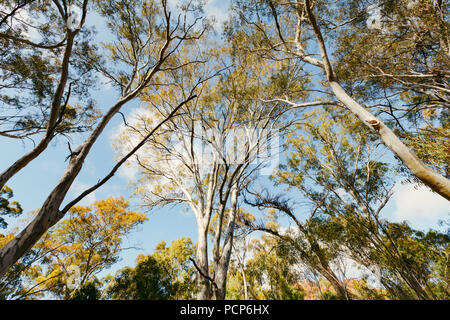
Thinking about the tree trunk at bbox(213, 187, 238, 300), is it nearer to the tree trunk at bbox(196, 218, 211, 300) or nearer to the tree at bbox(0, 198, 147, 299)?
the tree trunk at bbox(196, 218, 211, 300)

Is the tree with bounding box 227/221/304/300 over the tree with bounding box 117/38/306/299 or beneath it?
beneath

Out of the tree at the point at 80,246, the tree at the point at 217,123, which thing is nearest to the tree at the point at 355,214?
the tree at the point at 217,123

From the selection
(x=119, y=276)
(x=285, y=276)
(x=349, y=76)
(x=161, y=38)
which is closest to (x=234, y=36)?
(x=161, y=38)

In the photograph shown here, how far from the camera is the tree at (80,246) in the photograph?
9.13m

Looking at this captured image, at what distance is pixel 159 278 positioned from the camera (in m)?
8.48

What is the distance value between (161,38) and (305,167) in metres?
7.34

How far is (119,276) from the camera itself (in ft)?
31.6

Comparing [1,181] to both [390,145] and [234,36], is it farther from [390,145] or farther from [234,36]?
[234,36]

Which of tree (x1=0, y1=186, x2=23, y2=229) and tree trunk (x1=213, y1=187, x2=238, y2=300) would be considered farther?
tree (x1=0, y1=186, x2=23, y2=229)

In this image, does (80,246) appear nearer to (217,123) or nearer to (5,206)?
(5,206)

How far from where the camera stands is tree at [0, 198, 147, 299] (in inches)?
360

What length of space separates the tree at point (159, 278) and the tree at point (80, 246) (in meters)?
1.63

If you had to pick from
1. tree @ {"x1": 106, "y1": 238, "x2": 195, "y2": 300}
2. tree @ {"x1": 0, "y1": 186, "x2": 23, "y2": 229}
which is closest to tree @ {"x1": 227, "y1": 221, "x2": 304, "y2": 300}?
tree @ {"x1": 106, "y1": 238, "x2": 195, "y2": 300}

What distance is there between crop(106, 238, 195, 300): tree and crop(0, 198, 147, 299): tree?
163cm
